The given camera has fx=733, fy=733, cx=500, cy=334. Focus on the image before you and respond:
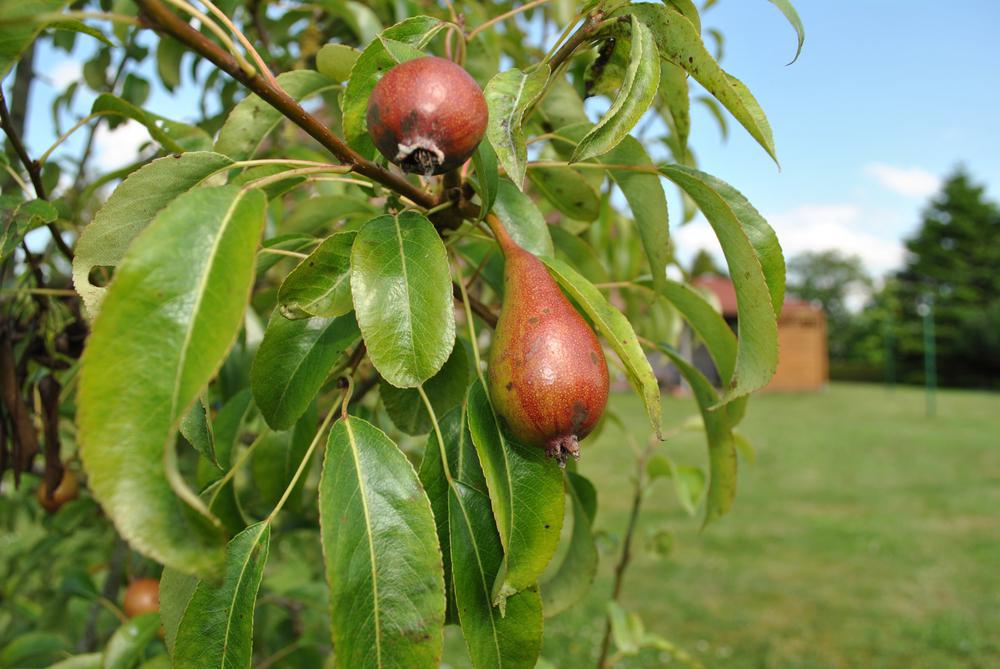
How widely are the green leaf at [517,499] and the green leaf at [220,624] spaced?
27cm

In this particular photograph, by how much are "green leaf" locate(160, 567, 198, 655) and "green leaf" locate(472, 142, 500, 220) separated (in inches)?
23.1

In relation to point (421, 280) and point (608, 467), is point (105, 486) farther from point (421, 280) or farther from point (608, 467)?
point (608, 467)

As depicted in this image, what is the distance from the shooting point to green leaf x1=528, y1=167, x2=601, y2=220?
4.08ft

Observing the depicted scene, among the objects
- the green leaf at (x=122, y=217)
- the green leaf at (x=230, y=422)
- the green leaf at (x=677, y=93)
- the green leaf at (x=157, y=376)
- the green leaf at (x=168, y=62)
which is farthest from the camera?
the green leaf at (x=168, y=62)

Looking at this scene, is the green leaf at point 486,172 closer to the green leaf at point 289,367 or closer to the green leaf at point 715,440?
the green leaf at point 289,367

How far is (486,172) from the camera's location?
902mm

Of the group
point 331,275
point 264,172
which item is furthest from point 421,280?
point 264,172

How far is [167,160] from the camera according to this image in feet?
2.94

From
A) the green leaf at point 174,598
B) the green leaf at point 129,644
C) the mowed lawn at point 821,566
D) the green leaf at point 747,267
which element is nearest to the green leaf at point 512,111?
the green leaf at point 747,267

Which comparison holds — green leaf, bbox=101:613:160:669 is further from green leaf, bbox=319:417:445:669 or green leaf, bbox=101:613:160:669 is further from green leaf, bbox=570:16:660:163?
green leaf, bbox=570:16:660:163

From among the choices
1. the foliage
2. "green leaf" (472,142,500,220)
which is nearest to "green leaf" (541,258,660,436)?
the foliage

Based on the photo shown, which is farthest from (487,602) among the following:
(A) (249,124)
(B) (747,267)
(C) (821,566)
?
(C) (821,566)

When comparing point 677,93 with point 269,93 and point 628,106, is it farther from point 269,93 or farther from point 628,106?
point 269,93

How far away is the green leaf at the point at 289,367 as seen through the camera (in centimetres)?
95
